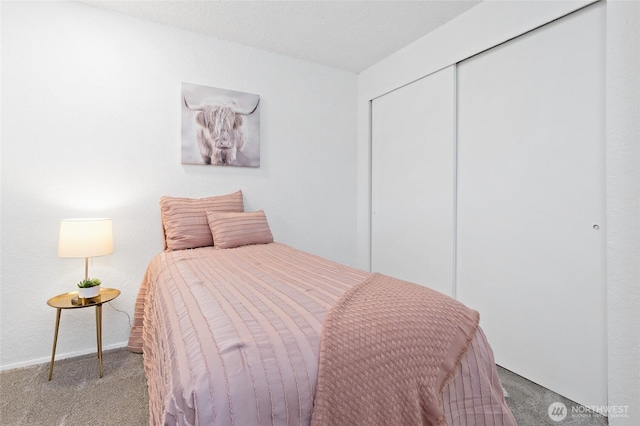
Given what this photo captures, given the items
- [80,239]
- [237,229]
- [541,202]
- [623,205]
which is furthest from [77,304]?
[623,205]

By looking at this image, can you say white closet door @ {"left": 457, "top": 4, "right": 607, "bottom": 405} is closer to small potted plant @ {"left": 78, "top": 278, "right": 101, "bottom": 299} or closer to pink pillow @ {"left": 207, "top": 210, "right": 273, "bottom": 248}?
pink pillow @ {"left": 207, "top": 210, "right": 273, "bottom": 248}

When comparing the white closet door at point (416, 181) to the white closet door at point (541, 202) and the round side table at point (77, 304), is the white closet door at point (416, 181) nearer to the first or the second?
the white closet door at point (541, 202)

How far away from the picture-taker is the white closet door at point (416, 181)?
2504 mm

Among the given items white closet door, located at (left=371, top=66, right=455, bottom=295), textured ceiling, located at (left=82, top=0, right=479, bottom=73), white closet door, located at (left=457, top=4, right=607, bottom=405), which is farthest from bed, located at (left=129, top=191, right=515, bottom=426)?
textured ceiling, located at (left=82, top=0, right=479, bottom=73)

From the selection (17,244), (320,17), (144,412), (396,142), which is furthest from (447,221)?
(17,244)

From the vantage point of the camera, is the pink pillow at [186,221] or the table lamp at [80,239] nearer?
the table lamp at [80,239]

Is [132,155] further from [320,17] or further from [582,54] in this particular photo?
[582,54]

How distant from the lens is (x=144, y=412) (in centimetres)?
157

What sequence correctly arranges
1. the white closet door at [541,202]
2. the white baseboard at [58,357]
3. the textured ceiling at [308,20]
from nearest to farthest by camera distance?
the white closet door at [541,202]
the white baseboard at [58,357]
the textured ceiling at [308,20]

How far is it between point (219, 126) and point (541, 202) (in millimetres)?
2455

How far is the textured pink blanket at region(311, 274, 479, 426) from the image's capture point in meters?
0.80

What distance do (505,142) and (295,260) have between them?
5.22ft

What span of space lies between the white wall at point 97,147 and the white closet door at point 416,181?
1.01 meters

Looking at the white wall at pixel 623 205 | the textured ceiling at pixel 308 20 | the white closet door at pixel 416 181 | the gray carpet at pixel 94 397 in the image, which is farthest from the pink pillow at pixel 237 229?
the white wall at pixel 623 205
